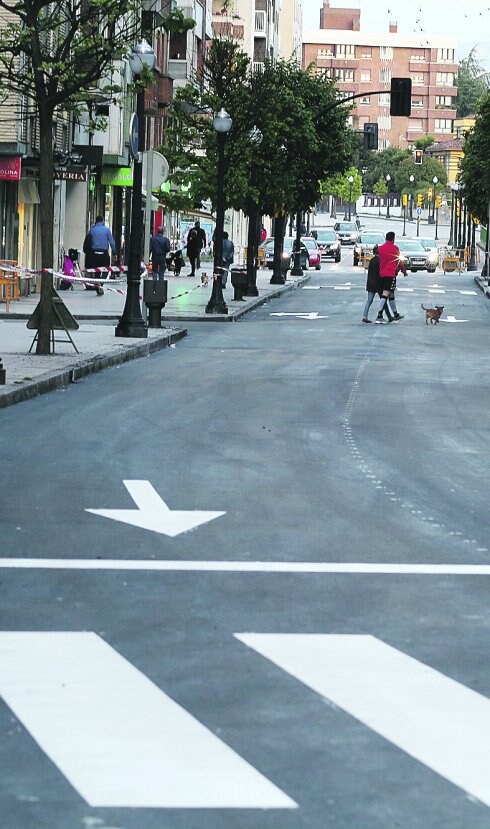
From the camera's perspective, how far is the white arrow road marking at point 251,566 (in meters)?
8.51

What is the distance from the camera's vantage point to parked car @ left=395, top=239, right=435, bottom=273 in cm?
8294

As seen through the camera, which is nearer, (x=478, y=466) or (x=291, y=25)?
(x=478, y=466)

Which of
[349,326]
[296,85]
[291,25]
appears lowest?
[349,326]

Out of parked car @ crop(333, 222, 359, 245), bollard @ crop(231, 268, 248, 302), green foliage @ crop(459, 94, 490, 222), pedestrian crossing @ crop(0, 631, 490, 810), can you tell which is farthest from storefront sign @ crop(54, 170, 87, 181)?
parked car @ crop(333, 222, 359, 245)

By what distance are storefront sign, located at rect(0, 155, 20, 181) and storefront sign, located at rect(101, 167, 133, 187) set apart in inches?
678

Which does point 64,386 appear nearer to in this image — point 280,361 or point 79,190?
point 280,361

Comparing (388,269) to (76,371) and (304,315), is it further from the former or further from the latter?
(76,371)

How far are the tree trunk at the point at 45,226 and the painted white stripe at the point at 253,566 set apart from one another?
13916 mm

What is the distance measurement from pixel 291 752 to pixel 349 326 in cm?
3107

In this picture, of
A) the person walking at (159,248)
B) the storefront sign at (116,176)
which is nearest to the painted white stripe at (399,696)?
the person walking at (159,248)

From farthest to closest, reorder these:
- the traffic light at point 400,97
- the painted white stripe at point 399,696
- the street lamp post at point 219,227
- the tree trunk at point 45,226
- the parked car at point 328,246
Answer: the parked car at point 328,246
the traffic light at point 400,97
the street lamp post at point 219,227
the tree trunk at point 45,226
the painted white stripe at point 399,696

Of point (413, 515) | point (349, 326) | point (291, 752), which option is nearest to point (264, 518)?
Result: point (413, 515)

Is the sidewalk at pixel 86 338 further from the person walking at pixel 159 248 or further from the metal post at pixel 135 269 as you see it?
the person walking at pixel 159 248

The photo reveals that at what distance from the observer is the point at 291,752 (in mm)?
5289
